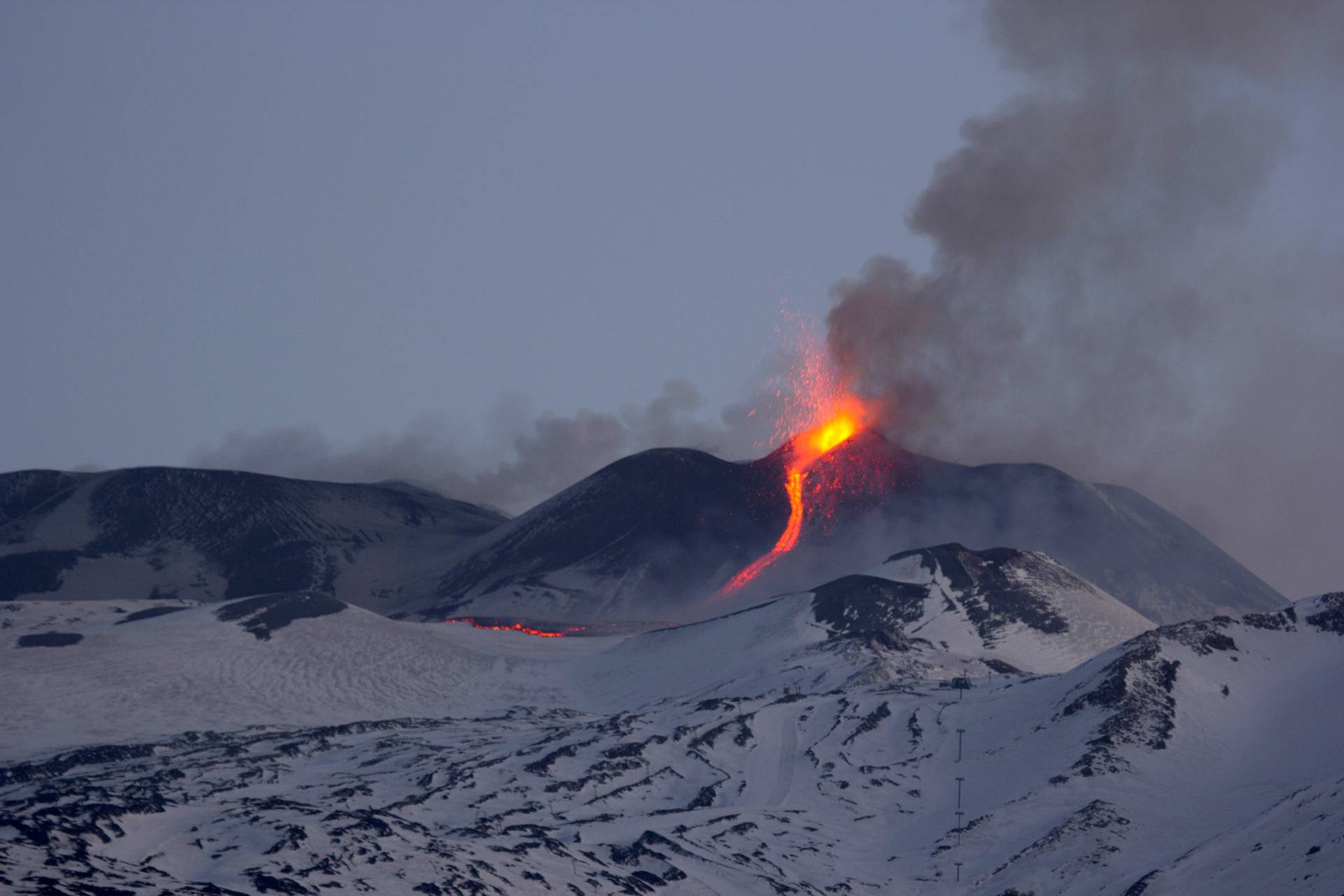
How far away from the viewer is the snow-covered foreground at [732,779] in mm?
86938

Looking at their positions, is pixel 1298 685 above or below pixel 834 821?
above

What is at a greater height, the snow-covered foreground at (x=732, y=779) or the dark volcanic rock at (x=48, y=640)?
the dark volcanic rock at (x=48, y=640)

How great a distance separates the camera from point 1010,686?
150875 mm

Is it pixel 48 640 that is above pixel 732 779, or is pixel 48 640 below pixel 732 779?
above

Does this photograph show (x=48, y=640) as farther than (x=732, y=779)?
Yes

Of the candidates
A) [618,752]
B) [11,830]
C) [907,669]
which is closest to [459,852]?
[11,830]

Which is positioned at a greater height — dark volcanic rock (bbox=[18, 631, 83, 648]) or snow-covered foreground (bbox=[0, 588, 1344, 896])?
dark volcanic rock (bbox=[18, 631, 83, 648])

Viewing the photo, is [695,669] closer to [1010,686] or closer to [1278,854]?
[1010,686]

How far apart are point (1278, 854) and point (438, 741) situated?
8216 centimetres

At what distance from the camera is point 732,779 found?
127 metres

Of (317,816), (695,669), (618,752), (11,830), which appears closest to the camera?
(11,830)

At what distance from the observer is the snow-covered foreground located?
285 feet

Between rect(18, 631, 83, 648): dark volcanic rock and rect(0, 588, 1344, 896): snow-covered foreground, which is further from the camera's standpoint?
rect(18, 631, 83, 648): dark volcanic rock

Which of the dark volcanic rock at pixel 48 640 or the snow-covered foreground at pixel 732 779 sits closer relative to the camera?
the snow-covered foreground at pixel 732 779
